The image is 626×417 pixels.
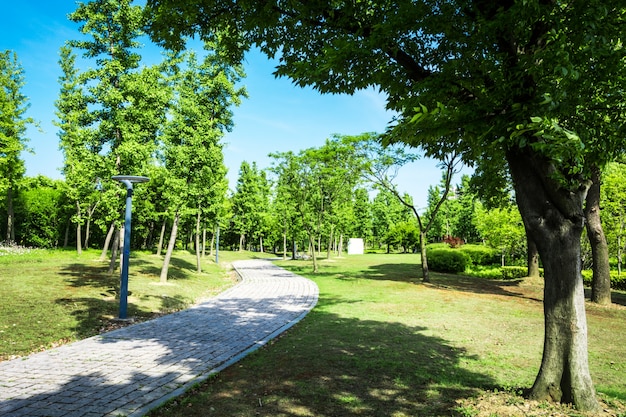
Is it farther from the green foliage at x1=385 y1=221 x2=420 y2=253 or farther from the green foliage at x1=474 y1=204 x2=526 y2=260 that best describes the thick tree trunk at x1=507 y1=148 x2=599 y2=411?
the green foliage at x1=385 y1=221 x2=420 y2=253

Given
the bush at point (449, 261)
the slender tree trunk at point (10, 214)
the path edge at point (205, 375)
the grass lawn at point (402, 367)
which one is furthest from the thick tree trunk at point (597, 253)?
the slender tree trunk at point (10, 214)

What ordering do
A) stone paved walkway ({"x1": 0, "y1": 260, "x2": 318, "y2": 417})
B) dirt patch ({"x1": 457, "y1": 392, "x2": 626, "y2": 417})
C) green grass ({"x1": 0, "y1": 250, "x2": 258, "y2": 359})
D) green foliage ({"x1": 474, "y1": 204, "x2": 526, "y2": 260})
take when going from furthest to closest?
green foliage ({"x1": 474, "y1": 204, "x2": 526, "y2": 260}), green grass ({"x1": 0, "y1": 250, "x2": 258, "y2": 359}), stone paved walkway ({"x1": 0, "y1": 260, "x2": 318, "y2": 417}), dirt patch ({"x1": 457, "y1": 392, "x2": 626, "y2": 417})

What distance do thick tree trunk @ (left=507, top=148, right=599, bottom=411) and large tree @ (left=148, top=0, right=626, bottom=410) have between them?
A: 12 mm

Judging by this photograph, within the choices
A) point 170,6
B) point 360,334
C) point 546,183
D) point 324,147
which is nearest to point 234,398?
point 360,334

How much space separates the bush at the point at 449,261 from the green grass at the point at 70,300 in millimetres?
16708

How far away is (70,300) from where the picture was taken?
424 inches

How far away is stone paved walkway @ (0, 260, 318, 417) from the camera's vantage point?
15.0ft

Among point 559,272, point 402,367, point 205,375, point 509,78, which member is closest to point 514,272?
point 402,367

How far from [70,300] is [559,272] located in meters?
12.4

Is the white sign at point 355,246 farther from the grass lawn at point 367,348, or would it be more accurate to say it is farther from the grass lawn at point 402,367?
the grass lawn at point 402,367

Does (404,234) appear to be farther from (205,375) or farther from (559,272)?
(559,272)

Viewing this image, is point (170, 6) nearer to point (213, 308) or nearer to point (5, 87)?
point (213, 308)

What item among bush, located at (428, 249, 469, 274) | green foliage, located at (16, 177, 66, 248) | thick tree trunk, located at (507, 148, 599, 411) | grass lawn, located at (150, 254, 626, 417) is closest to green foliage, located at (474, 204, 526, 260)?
bush, located at (428, 249, 469, 274)

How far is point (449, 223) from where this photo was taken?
63125 mm
